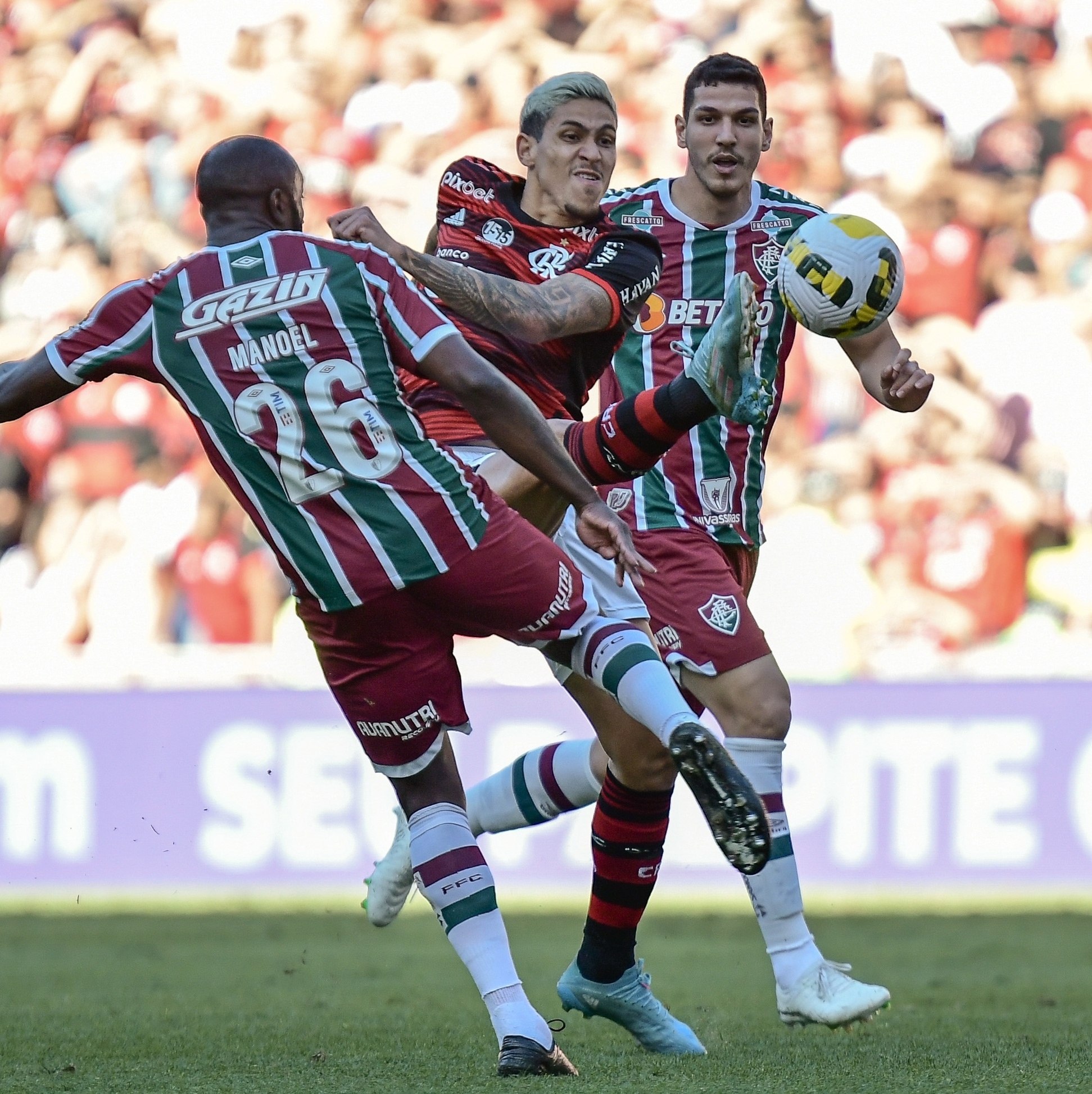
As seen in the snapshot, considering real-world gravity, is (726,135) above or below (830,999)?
above

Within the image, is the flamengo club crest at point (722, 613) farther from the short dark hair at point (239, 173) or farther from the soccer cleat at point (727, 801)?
the short dark hair at point (239, 173)

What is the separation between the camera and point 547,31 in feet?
32.9

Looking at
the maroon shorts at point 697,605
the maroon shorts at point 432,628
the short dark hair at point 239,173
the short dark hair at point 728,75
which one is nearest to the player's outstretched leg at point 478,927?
the maroon shorts at point 432,628

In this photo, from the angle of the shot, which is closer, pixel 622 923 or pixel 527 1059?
pixel 527 1059

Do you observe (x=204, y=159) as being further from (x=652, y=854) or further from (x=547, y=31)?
(x=547, y=31)

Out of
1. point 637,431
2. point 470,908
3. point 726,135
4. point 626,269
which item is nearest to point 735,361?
point 637,431

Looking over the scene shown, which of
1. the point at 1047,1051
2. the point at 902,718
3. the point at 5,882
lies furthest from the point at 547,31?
the point at 1047,1051

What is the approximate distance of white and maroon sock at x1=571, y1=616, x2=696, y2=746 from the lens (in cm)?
339

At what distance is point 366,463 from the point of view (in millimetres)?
3350

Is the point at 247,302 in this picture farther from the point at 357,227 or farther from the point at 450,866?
the point at 450,866

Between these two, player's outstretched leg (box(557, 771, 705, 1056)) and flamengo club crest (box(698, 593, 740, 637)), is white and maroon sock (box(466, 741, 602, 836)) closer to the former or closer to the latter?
player's outstretched leg (box(557, 771, 705, 1056))

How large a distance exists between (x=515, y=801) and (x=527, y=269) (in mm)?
1478

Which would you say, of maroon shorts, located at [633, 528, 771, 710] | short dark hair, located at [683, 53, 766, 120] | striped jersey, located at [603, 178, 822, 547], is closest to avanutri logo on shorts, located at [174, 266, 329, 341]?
maroon shorts, located at [633, 528, 771, 710]

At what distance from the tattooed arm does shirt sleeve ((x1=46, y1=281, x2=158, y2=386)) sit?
0.70 m
